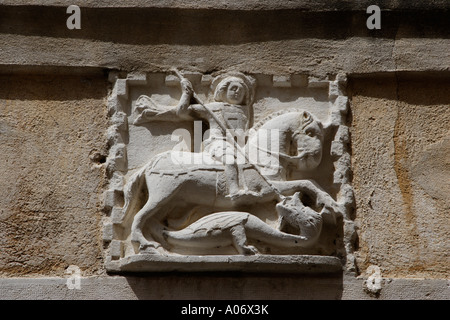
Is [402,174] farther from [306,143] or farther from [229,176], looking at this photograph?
[229,176]

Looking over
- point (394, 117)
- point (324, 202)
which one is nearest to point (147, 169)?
point (324, 202)

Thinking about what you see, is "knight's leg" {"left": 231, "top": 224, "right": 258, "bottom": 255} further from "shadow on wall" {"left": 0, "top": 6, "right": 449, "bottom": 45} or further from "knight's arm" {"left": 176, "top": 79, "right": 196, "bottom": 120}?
"shadow on wall" {"left": 0, "top": 6, "right": 449, "bottom": 45}

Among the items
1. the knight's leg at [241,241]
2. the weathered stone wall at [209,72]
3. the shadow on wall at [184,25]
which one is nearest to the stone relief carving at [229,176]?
the knight's leg at [241,241]

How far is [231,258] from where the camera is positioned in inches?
187

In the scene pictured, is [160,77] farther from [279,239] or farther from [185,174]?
[279,239]

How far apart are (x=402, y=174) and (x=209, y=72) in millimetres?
1252

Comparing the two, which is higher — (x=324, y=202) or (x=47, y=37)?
(x=47, y=37)

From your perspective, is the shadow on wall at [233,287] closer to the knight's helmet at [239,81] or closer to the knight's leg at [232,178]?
the knight's leg at [232,178]

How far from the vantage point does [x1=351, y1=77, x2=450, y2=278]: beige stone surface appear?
16.4 ft

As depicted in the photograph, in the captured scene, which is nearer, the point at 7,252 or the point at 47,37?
the point at 7,252

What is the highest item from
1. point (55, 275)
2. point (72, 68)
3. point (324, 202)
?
point (72, 68)

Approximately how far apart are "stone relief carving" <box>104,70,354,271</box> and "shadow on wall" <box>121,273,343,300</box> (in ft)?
0.43

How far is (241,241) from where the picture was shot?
4.79 metres

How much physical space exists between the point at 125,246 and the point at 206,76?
43.6 inches
